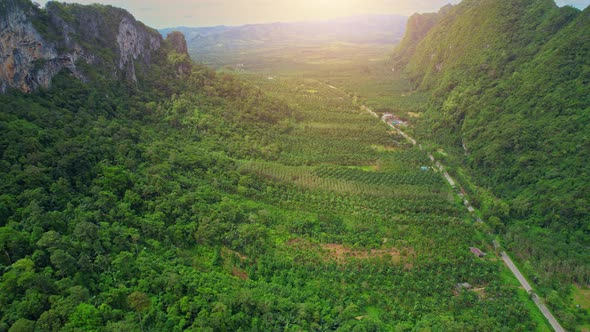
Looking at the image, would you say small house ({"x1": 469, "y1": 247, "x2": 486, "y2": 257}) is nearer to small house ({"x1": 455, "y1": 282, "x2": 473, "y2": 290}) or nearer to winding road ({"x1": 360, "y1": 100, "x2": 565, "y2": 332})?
winding road ({"x1": 360, "y1": 100, "x2": 565, "y2": 332})

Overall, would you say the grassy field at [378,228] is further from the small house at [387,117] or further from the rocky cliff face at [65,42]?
the rocky cliff face at [65,42]

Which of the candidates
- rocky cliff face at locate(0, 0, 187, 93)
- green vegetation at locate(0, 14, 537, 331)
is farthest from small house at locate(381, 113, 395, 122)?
rocky cliff face at locate(0, 0, 187, 93)

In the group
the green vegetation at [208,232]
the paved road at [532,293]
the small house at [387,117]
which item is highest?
the small house at [387,117]

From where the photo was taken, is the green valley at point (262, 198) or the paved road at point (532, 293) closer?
the green valley at point (262, 198)

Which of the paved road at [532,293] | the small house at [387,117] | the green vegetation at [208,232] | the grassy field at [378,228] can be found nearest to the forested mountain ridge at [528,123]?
the paved road at [532,293]

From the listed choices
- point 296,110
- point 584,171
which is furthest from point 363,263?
point 296,110

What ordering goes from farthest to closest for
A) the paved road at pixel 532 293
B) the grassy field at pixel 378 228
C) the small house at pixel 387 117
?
the small house at pixel 387 117, the grassy field at pixel 378 228, the paved road at pixel 532 293
